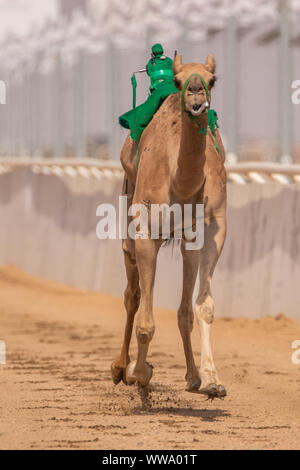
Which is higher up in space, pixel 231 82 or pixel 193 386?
pixel 231 82

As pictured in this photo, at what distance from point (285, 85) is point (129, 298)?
5.02m

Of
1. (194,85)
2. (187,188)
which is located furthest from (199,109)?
(187,188)

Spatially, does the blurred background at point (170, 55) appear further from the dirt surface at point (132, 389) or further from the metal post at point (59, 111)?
the dirt surface at point (132, 389)

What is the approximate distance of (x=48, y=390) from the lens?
9.38m

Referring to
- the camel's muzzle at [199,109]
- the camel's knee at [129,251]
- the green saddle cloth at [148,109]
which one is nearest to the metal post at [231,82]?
the camel's knee at [129,251]

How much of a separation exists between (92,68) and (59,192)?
11.5 feet

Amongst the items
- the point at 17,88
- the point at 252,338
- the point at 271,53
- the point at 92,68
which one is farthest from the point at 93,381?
the point at 17,88

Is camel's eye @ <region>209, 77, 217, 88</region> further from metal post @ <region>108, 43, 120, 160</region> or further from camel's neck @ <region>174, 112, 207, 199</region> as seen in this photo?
metal post @ <region>108, 43, 120, 160</region>

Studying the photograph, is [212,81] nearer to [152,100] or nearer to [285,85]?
[152,100]

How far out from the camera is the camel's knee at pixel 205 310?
7906 millimetres

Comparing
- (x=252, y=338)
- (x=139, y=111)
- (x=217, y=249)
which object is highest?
(x=139, y=111)

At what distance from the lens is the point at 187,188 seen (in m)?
7.87

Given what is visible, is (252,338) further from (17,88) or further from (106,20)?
(106,20)

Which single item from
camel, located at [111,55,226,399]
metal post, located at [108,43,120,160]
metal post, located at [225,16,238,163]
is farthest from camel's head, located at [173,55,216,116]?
metal post, located at [108,43,120,160]
